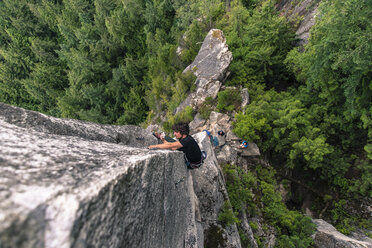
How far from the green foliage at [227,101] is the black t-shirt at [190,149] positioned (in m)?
5.45

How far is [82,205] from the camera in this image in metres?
1.01

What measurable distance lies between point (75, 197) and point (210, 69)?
10866 millimetres

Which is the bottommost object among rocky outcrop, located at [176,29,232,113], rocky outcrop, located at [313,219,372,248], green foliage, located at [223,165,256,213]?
rocky outcrop, located at [313,219,372,248]

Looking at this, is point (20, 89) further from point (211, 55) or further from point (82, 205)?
point (82, 205)

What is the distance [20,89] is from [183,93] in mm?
25787

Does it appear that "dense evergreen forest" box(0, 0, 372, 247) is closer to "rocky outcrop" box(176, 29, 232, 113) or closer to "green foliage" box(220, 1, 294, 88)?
"green foliage" box(220, 1, 294, 88)

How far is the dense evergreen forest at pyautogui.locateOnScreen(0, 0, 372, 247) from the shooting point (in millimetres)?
6664

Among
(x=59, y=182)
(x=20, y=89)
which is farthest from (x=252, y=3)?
(x=20, y=89)

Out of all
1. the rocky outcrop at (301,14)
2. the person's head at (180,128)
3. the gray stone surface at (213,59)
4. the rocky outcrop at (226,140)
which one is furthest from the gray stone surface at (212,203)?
the rocky outcrop at (301,14)

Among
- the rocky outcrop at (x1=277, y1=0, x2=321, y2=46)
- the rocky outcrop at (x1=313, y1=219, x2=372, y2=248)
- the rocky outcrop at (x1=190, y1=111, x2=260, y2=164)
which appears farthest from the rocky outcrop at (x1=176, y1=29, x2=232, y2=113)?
the rocky outcrop at (x1=313, y1=219, x2=372, y2=248)

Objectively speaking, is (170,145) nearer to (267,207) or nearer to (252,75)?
(267,207)

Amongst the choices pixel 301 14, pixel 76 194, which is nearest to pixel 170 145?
pixel 76 194

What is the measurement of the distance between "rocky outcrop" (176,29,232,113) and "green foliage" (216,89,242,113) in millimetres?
966

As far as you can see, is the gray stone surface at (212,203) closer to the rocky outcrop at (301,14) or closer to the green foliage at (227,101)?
the green foliage at (227,101)
